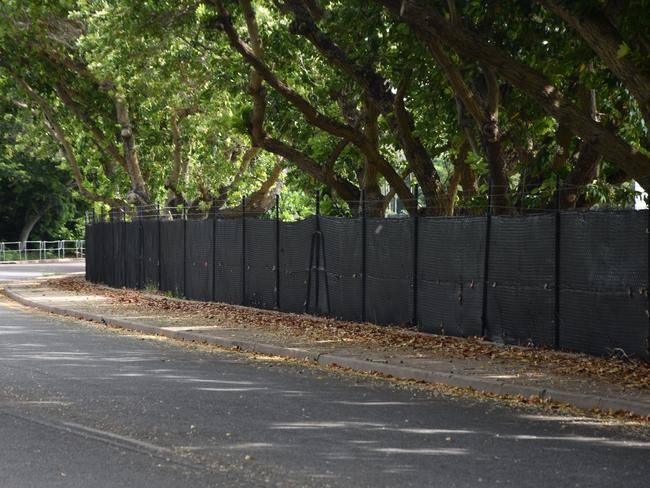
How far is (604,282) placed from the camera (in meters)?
15.4

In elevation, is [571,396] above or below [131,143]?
below

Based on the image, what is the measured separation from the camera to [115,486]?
7.86m

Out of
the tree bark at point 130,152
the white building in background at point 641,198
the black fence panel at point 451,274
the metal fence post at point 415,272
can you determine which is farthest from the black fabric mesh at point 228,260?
the tree bark at point 130,152

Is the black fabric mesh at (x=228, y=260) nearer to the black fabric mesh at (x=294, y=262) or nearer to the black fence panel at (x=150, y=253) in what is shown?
the black fabric mesh at (x=294, y=262)

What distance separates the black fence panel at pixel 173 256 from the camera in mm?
30141

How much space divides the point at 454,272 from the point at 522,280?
68.1 inches

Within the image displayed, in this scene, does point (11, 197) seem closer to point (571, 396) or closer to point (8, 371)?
point (8, 371)

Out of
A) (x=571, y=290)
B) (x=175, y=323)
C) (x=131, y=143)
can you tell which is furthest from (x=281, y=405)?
(x=131, y=143)

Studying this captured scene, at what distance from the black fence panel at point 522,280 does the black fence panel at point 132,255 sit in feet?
60.3

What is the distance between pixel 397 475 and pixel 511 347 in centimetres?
882

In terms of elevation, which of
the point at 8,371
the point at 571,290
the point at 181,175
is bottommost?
the point at 8,371

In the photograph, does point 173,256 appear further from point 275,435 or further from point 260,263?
point 275,435

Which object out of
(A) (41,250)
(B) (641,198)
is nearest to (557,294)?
(B) (641,198)

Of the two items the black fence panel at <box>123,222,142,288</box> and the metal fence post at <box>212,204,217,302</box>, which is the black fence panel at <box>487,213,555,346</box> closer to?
the metal fence post at <box>212,204,217,302</box>
